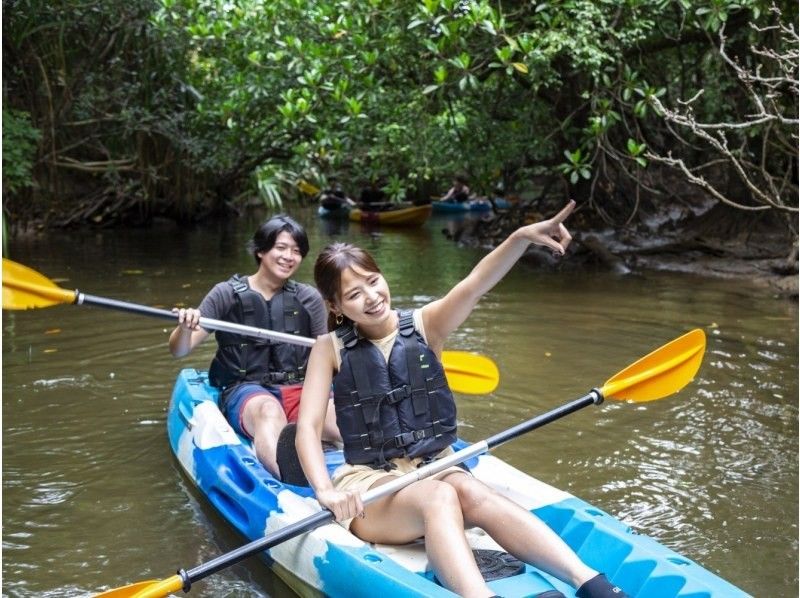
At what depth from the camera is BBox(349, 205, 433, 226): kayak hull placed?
15.2m

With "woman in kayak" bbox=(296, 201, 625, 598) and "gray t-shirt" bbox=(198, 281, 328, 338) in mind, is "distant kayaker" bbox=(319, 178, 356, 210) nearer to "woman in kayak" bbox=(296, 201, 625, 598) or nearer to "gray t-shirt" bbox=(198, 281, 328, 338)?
"gray t-shirt" bbox=(198, 281, 328, 338)

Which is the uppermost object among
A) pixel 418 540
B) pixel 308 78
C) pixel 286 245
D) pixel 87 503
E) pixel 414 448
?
pixel 308 78

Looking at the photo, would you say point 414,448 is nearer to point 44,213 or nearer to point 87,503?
point 87,503

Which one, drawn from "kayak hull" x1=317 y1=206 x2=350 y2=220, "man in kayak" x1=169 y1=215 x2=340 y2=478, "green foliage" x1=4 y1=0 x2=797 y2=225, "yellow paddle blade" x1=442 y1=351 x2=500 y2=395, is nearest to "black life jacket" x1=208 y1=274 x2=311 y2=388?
"man in kayak" x1=169 y1=215 x2=340 y2=478

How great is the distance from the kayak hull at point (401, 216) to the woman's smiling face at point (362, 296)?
498 inches

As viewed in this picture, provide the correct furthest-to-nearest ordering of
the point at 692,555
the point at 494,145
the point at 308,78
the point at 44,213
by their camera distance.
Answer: the point at 44,213
the point at 494,145
the point at 308,78
the point at 692,555

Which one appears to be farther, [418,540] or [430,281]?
[430,281]

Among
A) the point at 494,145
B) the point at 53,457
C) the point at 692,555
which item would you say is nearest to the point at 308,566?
the point at 692,555

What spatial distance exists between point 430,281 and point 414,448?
242 inches

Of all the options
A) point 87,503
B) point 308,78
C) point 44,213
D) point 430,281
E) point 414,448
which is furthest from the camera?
point 44,213

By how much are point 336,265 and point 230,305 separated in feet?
4.47

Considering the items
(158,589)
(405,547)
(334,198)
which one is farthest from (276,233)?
(334,198)

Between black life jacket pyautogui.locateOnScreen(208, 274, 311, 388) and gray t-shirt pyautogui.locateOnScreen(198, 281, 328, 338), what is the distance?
2cm

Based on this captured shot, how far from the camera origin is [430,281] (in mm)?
8766
